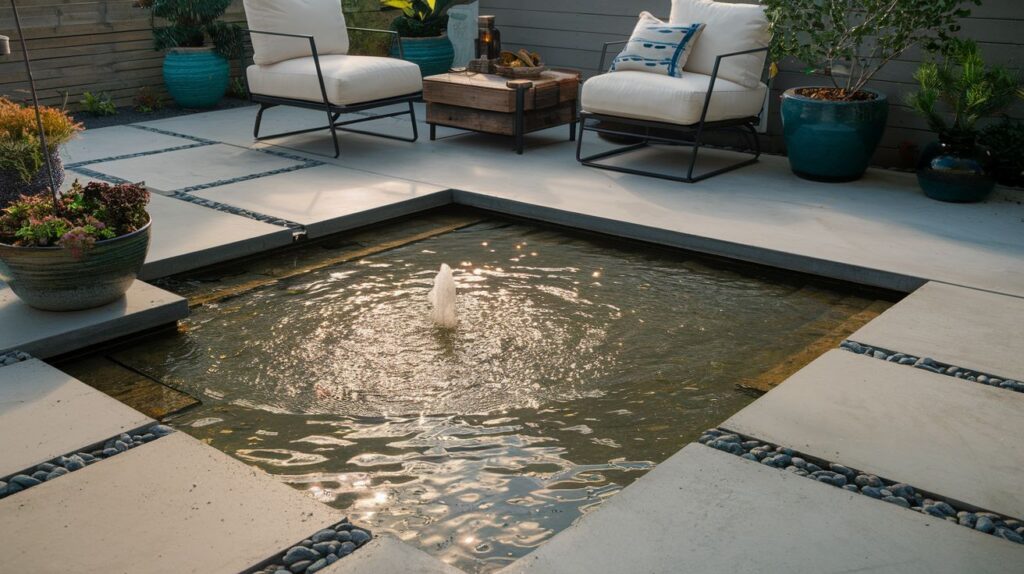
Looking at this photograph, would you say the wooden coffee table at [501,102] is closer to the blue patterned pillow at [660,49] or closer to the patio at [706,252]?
the patio at [706,252]

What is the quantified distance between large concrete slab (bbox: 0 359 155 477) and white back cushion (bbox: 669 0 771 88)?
367 centimetres

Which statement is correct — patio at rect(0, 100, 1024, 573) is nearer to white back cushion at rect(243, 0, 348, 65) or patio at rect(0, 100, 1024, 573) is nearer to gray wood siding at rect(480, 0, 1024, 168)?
gray wood siding at rect(480, 0, 1024, 168)

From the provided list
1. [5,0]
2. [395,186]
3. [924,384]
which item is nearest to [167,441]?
[924,384]

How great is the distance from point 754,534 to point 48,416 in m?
1.78

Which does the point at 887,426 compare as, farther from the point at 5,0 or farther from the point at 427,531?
the point at 5,0

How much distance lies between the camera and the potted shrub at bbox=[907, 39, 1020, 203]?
4461 mm

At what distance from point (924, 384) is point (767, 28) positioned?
2.89m

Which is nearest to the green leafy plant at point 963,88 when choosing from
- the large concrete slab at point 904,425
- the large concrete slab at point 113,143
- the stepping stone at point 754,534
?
A: the large concrete slab at point 904,425

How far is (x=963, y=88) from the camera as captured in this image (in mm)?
4516

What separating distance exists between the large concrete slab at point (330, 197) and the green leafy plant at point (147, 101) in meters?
2.58

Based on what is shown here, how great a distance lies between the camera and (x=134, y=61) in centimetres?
715

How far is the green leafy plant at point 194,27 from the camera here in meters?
6.93

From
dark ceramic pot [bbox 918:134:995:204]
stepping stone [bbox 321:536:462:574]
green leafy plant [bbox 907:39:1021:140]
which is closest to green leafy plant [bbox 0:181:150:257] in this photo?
stepping stone [bbox 321:536:462:574]

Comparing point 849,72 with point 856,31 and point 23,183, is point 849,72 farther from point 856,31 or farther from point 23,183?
point 23,183
